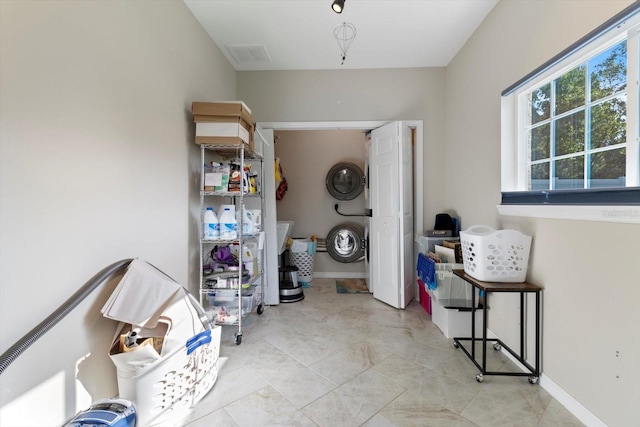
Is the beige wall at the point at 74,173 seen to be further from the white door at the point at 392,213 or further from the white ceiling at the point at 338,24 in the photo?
the white door at the point at 392,213

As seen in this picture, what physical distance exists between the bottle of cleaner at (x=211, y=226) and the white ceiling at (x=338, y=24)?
171 centimetres

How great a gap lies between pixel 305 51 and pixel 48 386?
315 centimetres

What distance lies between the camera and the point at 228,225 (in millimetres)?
2250

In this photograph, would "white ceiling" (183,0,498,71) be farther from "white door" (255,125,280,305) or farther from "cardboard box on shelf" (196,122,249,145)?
"cardboard box on shelf" (196,122,249,145)

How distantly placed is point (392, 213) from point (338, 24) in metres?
1.92

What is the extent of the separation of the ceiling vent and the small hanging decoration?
79cm

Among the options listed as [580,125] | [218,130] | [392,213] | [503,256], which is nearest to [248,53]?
[218,130]

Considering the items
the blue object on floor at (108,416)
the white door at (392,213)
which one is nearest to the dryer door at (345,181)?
the white door at (392,213)

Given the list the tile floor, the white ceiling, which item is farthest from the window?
the tile floor

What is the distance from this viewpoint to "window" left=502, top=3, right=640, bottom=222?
48.1 inches

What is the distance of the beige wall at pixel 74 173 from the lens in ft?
3.26

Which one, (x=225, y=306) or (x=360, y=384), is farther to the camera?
(x=225, y=306)

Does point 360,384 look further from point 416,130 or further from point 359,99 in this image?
point 359,99

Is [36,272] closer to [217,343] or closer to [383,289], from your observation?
[217,343]
